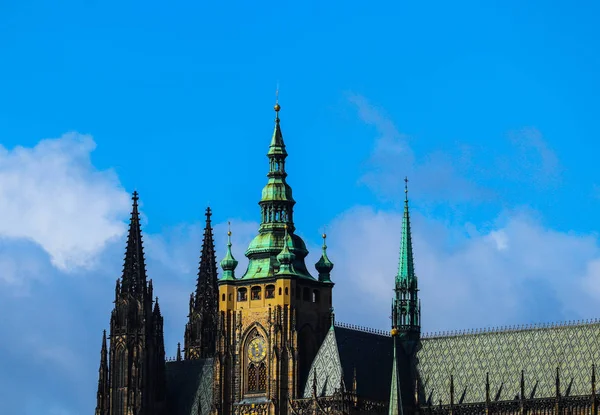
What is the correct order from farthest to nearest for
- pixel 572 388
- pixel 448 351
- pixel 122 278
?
pixel 122 278 < pixel 448 351 < pixel 572 388

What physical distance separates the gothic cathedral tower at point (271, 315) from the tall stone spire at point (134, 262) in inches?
513

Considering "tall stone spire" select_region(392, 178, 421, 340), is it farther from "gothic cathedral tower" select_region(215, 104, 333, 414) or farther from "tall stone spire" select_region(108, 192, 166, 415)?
"tall stone spire" select_region(108, 192, 166, 415)

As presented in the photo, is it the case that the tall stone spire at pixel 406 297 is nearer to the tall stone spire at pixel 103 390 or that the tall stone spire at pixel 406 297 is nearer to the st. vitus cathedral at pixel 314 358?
the st. vitus cathedral at pixel 314 358

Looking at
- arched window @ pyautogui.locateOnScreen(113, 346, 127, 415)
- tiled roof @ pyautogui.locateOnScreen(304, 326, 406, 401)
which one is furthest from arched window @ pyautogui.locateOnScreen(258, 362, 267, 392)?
arched window @ pyautogui.locateOnScreen(113, 346, 127, 415)

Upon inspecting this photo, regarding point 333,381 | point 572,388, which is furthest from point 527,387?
point 333,381

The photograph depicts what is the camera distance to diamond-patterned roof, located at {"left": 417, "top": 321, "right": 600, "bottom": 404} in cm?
16925

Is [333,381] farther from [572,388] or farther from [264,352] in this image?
[572,388]

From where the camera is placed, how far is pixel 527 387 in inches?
6722

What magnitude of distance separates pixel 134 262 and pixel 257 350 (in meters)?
20.3

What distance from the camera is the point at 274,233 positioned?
182m

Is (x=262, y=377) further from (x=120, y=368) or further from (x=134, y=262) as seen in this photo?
(x=134, y=262)

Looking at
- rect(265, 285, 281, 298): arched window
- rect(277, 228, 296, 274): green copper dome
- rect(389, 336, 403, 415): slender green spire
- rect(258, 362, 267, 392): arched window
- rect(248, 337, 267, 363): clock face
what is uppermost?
rect(277, 228, 296, 274): green copper dome

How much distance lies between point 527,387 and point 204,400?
31246 mm

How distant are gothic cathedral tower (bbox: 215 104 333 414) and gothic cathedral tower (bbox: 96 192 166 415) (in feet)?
34.4
